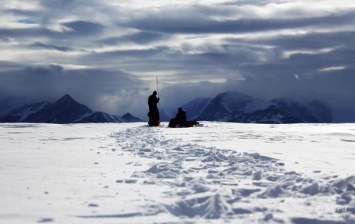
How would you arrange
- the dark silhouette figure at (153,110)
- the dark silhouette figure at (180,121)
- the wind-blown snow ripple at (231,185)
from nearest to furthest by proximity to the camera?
the wind-blown snow ripple at (231,185) < the dark silhouette figure at (180,121) < the dark silhouette figure at (153,110)

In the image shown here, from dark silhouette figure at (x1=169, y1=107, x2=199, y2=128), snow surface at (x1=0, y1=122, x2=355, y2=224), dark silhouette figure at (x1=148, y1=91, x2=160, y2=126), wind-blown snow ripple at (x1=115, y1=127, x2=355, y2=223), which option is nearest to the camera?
snow surface at (x1=0, y1=122, x2=355, y2=224)

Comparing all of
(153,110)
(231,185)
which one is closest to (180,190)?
(231,185)

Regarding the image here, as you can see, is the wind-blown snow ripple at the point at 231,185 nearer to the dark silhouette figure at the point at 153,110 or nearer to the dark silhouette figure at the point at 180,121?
the dark silhouette figure at the point at 180,121

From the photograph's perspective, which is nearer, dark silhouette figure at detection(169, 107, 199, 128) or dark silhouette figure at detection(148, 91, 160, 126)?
dark silhouette figure at detection(169, 107, 199, 128)

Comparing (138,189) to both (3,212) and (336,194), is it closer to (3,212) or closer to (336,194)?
(3,212)

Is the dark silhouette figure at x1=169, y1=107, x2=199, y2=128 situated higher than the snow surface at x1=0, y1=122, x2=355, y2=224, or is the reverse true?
the dark silhouette figure at x1=169, y1=107, x2=199, y2=128

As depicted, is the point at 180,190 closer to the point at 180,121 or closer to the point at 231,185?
the point at 231,185

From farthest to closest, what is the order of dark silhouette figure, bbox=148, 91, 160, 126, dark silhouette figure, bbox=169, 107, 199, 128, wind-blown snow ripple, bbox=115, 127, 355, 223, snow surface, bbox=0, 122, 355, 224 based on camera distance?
dark silhouette figure, bbox=148, 91, 160, 126, dark silhouette figure, bbox=169, 107, 199, 128, wind-blown snow ripple, bbox=115, 127, 355, 223, snow surface, bbox=0, 122, 355, 224

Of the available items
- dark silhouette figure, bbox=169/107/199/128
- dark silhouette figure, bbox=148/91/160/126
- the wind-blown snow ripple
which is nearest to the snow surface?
the wind-blown snow ripple

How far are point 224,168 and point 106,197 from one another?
3328mm

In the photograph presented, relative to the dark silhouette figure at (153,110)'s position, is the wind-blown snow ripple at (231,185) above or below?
below

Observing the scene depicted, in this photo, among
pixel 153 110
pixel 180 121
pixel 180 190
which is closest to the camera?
pixel 180 190

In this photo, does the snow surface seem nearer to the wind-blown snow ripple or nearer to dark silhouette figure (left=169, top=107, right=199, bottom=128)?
the wind-blown snow ripple

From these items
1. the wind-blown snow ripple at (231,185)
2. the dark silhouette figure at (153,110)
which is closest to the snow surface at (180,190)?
the wind-blown snow ripple at (231,185)
